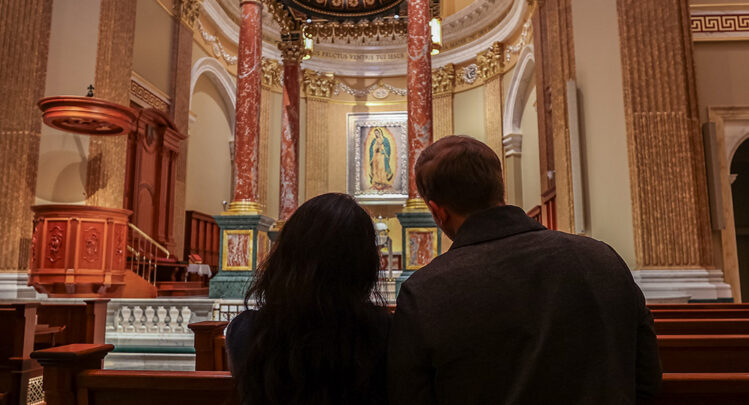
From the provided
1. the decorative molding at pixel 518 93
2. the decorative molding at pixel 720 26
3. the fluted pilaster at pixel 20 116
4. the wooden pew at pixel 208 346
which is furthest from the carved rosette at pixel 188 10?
the wooden pew at pixel 208 346

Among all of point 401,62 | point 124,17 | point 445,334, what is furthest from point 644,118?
point 401,62

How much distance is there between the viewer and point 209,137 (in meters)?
12.2

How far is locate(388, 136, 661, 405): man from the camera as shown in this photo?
1.03 meters

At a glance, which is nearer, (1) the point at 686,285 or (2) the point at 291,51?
(1) the point at 686,285

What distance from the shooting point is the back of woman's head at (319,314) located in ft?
3.47

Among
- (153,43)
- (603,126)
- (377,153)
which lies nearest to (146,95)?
(153,43)

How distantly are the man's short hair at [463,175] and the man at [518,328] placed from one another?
12cm

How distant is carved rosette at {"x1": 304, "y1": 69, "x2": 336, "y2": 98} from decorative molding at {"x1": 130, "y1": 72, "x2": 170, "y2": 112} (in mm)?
4329

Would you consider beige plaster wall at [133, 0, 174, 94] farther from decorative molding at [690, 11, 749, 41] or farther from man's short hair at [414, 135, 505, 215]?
man's short hair at [414, 135, 505, 215]

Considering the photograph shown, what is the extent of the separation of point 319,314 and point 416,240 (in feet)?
19.9

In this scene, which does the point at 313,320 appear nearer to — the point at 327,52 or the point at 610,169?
the point at 610,169

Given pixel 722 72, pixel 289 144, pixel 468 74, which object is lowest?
pixel 289 144

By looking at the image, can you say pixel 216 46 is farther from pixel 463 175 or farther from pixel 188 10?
pixel 463 175

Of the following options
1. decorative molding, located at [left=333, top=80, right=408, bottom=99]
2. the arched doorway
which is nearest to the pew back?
the arched doorway
